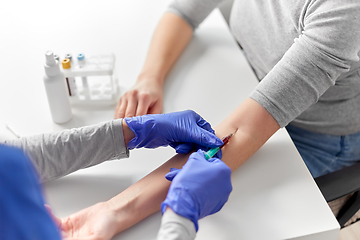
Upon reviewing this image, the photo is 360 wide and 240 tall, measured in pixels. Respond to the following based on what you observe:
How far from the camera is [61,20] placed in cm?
141

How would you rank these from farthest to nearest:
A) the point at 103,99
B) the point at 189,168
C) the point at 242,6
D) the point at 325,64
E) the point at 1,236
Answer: the point at 242,6 → the point at 103,99 → the point at 325,64 → the point at 189,168 → the point at 1,236

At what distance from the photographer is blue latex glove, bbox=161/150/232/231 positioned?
2.21 feet

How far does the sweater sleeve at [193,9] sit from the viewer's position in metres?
1.22

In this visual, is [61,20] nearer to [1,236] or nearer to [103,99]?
[103,99]

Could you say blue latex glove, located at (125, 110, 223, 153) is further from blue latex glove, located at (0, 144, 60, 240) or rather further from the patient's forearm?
blue latex glove, located at (0, 144, 60, 240)

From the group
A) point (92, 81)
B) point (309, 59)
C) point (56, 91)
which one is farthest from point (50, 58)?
point (309, 59)

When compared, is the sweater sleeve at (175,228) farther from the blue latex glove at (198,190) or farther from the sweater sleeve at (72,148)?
the sweater sleeve at (72,148)

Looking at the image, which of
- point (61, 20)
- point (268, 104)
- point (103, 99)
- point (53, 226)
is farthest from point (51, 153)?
point (61, 20)

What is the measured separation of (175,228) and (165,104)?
1.62ft

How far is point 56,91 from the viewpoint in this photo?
946 mm

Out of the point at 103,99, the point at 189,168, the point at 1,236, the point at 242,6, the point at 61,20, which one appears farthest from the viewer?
the point at 61,20

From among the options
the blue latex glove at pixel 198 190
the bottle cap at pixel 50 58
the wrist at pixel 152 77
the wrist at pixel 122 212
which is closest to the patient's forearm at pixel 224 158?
the wrist at pixel 122 212

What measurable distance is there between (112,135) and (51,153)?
5.9 inches

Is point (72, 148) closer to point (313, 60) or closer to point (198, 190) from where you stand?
point (198, 190)
